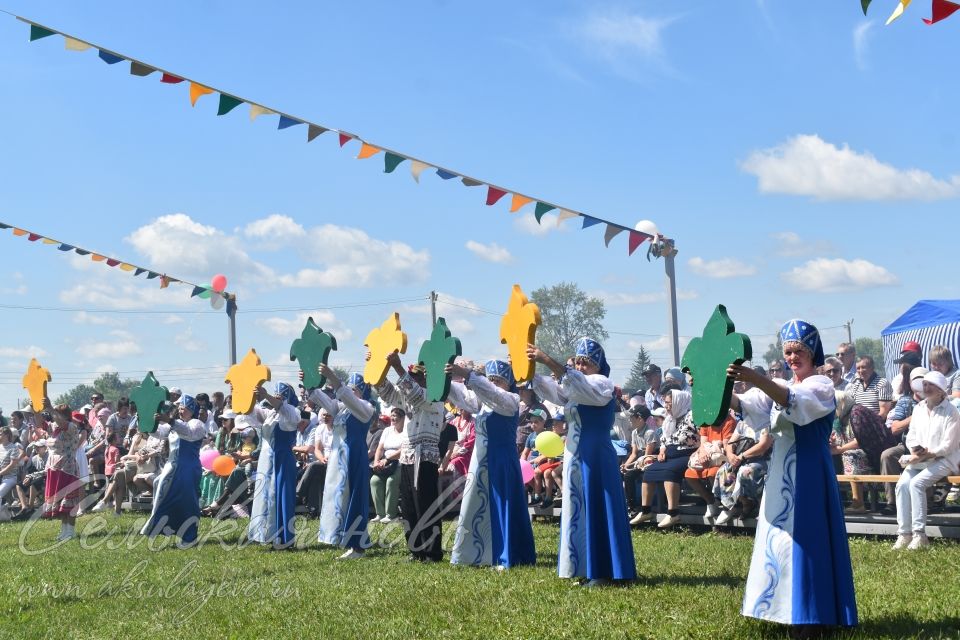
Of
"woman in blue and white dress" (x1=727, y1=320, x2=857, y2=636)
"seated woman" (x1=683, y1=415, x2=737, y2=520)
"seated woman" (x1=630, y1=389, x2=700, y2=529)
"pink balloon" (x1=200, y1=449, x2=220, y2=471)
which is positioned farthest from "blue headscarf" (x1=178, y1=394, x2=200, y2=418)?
"woman in blue and white dress" (x1=727, y1=320, x2=857, y2=636)

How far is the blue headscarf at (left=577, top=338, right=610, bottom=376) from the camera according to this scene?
315 inches

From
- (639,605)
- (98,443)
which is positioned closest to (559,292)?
(98,443)

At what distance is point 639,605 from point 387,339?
374cm

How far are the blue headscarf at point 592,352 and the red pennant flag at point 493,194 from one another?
15.9 feet

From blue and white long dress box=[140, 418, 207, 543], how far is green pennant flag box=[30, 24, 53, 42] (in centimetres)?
449

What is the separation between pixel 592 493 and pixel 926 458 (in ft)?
10.4

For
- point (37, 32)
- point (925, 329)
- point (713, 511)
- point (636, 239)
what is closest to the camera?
point (37, 32)

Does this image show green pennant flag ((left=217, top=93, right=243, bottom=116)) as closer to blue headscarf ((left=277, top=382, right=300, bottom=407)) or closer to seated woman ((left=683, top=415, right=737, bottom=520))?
blue headscarf ((left=277, top=382, right=300, bottom=407))

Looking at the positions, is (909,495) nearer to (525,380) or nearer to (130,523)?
(525,380)

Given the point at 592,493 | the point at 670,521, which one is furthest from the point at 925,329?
the point at 592,493

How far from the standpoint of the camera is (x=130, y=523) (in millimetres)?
15094

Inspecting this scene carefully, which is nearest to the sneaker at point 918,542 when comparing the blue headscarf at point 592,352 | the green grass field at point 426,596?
the green grass field at point 426,596

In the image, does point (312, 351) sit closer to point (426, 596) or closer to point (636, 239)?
point (426, 596)

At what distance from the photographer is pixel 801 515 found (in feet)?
18.4
